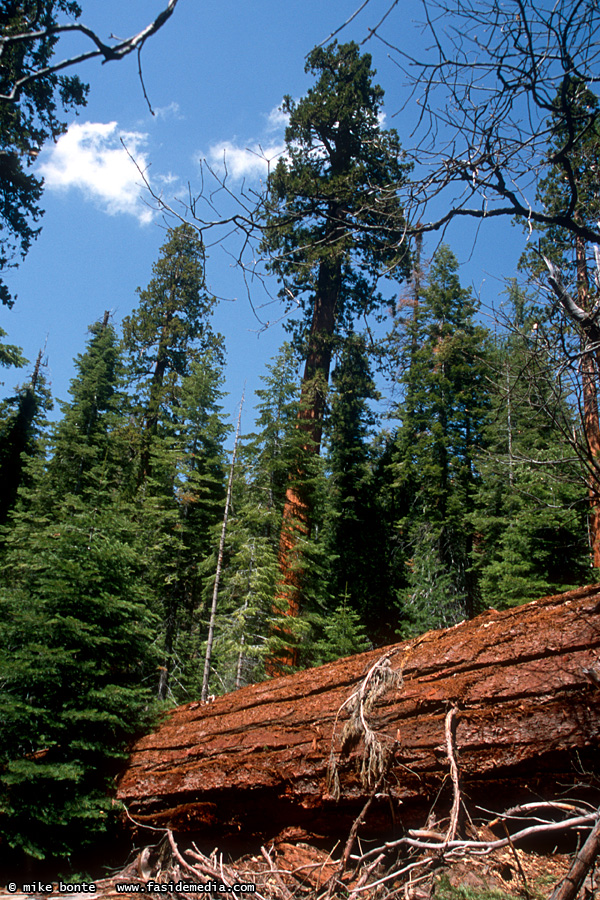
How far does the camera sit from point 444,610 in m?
13.8

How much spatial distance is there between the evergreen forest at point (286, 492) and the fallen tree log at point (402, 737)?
88cm

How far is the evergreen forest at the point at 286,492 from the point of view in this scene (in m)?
4.56

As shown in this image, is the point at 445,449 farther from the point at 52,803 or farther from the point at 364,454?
the point at 52,803

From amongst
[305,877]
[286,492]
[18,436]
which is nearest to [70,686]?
[305,877]

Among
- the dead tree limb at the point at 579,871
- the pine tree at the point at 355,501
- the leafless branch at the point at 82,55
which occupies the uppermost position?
the pine tree at the point at 355,501

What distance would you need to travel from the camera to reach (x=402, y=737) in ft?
13.3

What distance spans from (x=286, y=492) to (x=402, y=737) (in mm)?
9670

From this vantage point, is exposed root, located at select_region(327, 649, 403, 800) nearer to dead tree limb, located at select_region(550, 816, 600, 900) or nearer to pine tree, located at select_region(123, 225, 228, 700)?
dead tree limb, located at select_region(550, 816, 600, 900)

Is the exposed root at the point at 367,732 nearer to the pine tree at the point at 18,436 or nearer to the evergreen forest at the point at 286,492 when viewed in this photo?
the evergreen forest at the point at 286,492

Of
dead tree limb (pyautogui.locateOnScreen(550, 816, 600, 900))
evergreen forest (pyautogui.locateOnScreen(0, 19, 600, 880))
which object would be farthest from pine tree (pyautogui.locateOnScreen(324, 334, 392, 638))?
dead tree limb (pyautogui.locateOnScreen(550, 816, 600, 900))

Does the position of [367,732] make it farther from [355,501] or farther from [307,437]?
[355,501]

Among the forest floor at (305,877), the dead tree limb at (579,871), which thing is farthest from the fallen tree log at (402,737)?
the dead tree limb at (579,871)

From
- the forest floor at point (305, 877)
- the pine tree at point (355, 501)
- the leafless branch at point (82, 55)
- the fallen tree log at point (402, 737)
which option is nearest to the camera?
the leafless branch at point (82, 55)

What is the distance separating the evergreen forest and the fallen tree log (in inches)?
34.5
